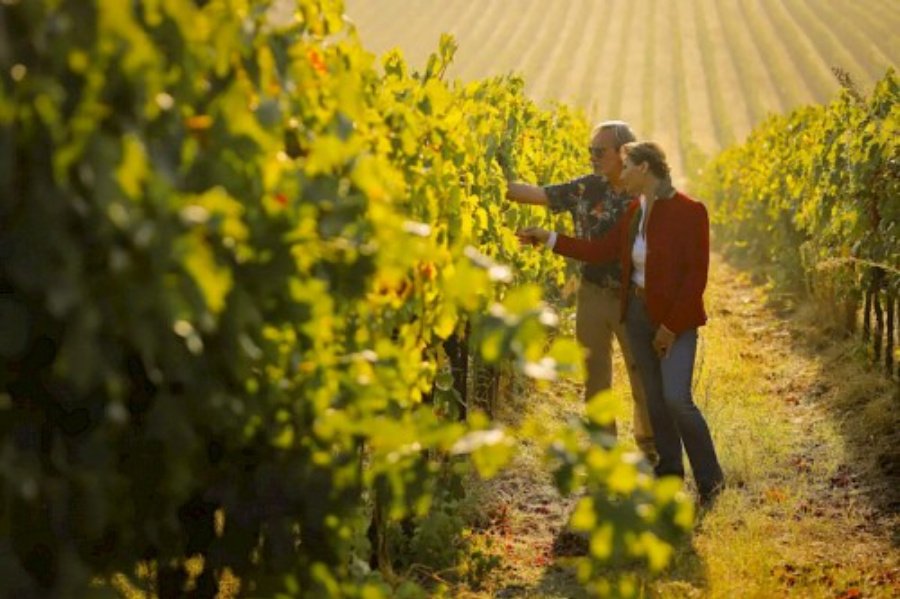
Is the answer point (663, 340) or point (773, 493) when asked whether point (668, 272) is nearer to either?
point (663, 340)

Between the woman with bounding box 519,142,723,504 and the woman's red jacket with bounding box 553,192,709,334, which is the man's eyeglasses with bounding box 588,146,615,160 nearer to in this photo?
the woman with bounding box 519,142,723,504

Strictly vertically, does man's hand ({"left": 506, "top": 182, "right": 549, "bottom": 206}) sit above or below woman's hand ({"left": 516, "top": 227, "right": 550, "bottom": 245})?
above

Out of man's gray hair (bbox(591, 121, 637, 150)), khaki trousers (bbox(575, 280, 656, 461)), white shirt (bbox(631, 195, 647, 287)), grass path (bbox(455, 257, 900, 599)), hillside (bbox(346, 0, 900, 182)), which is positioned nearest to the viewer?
grass path (bbox(455, 257, 900, 599))

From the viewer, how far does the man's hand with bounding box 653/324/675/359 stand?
235 inches

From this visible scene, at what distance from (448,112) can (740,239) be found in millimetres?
13584

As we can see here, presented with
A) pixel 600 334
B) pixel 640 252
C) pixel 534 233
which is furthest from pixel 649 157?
pixel 600 334

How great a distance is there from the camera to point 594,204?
257 inches

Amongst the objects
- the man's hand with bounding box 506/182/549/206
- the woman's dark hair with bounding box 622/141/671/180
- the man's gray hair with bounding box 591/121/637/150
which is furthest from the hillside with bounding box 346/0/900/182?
the woman's dark hair with bounding box 622/141/671/180

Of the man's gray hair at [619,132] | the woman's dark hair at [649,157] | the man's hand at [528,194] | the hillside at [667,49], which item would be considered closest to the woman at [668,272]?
the woman's dark hair at [649,157]

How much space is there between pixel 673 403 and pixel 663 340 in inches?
11.4

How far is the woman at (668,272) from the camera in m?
5.96

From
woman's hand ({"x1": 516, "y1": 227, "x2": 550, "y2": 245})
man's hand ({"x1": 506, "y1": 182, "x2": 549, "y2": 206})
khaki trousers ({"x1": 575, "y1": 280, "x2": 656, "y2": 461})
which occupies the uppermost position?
man's hand ({"x1": 506, "y1": 182, "x2": 549, "y2": 206})

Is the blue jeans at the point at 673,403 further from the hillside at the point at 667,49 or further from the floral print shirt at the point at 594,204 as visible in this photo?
the hillside at the point at 667,49

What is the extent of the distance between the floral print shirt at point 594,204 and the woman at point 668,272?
0.24m
